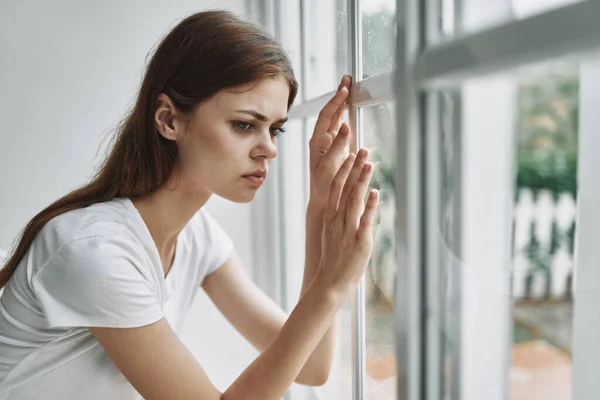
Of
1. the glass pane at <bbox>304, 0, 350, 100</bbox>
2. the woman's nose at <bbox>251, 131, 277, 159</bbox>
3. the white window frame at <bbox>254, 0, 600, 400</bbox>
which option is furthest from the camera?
the glass pane at <bbox>304, 0, 350, 100</bbox>

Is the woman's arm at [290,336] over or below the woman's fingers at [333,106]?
below

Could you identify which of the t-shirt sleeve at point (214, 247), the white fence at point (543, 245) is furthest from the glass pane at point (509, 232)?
the t-shirt sleeve at point (214, 247)

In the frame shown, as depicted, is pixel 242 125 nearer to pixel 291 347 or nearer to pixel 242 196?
pixel 242 196

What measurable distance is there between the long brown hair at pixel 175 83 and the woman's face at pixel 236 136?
2 cm

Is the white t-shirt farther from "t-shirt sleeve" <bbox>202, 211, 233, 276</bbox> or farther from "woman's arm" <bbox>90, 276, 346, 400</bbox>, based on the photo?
"t-shirt sleeve" <bbox>202, 211, 233, 276</bbox>

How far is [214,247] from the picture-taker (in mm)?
1417

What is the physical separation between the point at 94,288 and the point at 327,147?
46 cm

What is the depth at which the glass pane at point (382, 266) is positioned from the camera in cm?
94

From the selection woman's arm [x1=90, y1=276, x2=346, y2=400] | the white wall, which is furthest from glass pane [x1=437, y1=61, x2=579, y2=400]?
the white wall

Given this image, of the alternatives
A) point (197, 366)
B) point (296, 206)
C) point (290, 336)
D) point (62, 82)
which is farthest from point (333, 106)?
point (62, 82)

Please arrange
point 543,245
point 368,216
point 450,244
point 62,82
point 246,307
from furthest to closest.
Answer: point 62,82
point 246,307
point 368,216
point 450,244
point 543,245

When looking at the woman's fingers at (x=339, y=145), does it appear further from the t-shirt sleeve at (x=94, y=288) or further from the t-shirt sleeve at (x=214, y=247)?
the t-shirt sleeve at (x=214, y=247)

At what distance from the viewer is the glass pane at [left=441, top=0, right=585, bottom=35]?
507 millimetres

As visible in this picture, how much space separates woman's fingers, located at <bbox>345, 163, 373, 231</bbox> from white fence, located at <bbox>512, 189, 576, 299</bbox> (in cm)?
33
